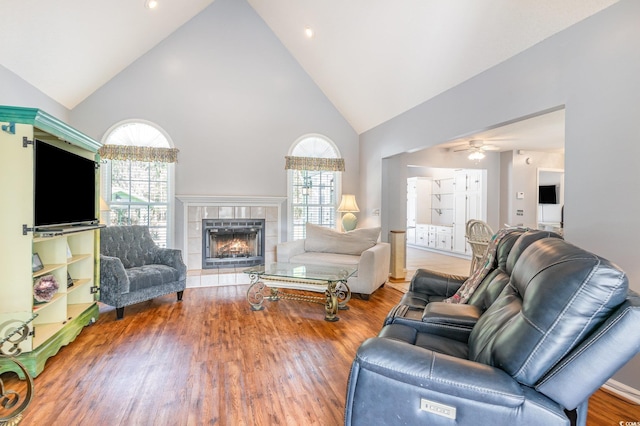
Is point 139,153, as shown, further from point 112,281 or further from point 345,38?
point 345,38

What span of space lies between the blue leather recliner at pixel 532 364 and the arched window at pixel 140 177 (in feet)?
16.3

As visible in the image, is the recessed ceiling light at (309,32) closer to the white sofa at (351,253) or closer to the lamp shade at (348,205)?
the lamp shade at (348,205)

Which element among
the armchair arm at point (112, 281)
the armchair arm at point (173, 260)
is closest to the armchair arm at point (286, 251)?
the armchair arm at point (173, 260)

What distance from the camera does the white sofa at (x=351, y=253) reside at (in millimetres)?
4070

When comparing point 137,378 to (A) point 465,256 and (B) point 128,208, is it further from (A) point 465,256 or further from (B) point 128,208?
(A) point 465,256

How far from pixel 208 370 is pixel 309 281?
146cm

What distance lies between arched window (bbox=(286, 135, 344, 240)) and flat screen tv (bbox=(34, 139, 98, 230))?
332cm

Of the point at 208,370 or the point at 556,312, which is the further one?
the point at 208,370

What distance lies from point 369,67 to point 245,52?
2.41 metres

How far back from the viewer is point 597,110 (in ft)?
7.30

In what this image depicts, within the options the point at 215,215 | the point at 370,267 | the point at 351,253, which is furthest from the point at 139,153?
the point at 370,267

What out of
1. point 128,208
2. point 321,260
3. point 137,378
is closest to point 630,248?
point 321,260

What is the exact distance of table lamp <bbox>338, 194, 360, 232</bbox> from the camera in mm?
5727

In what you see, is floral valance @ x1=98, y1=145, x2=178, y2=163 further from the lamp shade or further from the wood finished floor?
the lamp shade
